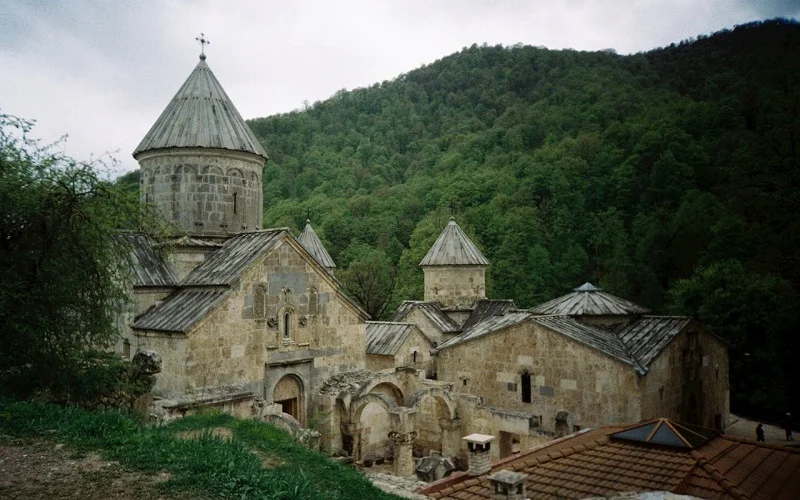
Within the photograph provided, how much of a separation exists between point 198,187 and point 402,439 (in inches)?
307

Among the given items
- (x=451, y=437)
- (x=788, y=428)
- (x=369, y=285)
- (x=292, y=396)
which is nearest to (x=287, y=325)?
(x=292, y=396)

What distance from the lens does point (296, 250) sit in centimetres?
1248

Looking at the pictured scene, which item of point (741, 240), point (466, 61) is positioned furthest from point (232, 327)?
point (466, 61)

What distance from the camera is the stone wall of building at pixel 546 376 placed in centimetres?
1297

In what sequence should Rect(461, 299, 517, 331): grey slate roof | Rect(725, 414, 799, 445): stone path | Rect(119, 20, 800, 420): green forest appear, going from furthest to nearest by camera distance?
Rect(461, 299, 517, 331): grey slate roof → Rect(119, 20, 800, 420): green forest → Rect(725, 414, 799, 445): stone path

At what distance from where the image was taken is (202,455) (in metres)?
5.60

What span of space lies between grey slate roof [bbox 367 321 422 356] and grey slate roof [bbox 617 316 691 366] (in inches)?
253

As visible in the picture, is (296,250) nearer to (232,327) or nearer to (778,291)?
(232,327)

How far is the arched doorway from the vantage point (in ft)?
40.0

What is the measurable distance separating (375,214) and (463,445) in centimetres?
3808

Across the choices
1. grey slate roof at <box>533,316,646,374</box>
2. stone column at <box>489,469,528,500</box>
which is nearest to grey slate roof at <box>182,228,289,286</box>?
stone column at <box>489,469,528,500</box>

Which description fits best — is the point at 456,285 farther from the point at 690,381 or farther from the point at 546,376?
the point at 690,381

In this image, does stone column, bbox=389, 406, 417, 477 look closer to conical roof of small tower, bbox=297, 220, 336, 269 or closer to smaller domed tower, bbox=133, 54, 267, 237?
smaller domed tower, bbox=133, 54, 267, 237

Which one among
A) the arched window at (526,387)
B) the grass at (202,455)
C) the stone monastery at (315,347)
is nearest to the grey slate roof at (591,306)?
the stone monastery at (315,347)
